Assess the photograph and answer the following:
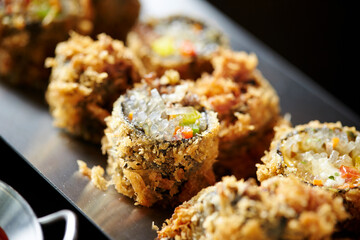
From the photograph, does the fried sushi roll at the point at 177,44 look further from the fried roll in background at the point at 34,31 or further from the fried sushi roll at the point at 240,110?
the fried roll in background at the point at 34,31

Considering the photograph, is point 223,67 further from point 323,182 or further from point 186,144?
point 323,182

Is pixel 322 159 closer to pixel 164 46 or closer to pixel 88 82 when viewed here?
pixel 88 82

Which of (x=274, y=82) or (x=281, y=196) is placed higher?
(x=281, y=196)

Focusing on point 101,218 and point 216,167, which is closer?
point 101,218

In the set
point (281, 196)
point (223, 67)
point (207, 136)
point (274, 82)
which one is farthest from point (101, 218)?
point (274, 82)

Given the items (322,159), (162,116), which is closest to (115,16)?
(162,116)

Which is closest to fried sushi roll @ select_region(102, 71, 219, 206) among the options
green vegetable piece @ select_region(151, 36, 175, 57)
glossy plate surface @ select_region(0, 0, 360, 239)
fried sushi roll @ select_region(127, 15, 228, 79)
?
glossy plate surface @ select_region(0, 0, 360, 239)

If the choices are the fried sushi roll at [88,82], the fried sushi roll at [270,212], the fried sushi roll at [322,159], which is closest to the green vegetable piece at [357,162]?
the fried sushi roll at [322,159]

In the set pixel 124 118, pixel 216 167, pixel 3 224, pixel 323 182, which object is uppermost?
pixel 124 118
